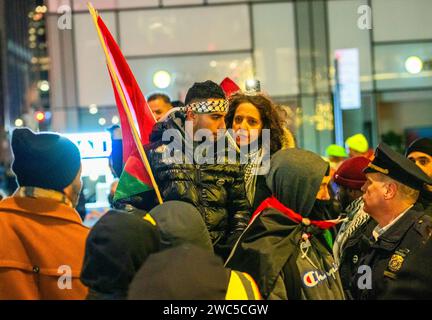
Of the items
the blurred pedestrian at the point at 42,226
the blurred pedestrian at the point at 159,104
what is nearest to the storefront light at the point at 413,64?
the blurred pedestrian at the point at 159,104

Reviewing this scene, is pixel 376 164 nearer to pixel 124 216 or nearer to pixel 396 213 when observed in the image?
A: pixel 396 213

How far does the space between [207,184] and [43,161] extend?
1293 millimetres

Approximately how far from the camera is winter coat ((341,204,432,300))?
143 inches

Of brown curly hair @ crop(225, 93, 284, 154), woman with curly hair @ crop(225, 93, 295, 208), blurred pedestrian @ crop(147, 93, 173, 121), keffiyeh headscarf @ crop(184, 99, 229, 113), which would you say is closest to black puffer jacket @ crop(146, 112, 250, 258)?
keffiyeh headscarf @ crop(184, 99, 229, 113)

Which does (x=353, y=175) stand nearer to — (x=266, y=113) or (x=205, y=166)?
(x=266, y=113)

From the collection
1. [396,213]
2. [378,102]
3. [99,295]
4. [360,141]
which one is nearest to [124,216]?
[99,295]

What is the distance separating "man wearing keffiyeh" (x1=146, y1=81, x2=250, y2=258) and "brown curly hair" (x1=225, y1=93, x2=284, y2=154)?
25.9 inches

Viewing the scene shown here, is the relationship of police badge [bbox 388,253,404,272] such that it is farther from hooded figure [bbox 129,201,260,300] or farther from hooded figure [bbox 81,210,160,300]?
hooded figure [bbox 81,210,160,300]

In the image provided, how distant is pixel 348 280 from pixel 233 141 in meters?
1.28

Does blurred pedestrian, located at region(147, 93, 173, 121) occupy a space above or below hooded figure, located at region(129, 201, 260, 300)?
above

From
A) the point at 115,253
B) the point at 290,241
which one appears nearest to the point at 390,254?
the point at 290,241

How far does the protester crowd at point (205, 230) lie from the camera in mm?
2605

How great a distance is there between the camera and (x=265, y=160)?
4.95 meters

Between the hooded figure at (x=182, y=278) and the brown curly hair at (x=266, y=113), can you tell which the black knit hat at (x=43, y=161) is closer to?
the hooded figure at (x=182, y=278)
